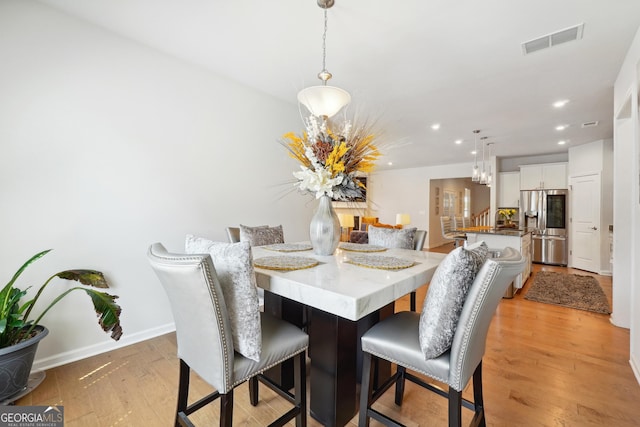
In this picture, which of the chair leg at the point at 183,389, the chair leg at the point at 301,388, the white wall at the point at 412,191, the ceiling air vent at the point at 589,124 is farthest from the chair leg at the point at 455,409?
the white wall at the point at 412,191

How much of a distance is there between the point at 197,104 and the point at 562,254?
749cm

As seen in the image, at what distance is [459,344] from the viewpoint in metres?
1.06

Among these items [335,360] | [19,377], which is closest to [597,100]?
[335,360]

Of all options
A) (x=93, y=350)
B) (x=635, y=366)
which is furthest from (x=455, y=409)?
(x=93, y=350)

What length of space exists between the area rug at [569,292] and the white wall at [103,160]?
422 cm

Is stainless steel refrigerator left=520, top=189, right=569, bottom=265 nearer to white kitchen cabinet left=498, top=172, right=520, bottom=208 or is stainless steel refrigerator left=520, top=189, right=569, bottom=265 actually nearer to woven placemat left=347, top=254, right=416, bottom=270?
white kitchen cabinet left=498, top=172, right=520, bottom=208

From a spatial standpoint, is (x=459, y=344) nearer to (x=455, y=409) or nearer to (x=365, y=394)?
(x=455, y=409)

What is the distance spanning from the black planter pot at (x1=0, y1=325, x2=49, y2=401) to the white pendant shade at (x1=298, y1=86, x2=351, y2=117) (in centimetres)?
233

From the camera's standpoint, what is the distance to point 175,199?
2717 mm

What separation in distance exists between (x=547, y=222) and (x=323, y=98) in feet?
21.9

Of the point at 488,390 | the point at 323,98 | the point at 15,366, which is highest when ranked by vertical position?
the point at 323,98

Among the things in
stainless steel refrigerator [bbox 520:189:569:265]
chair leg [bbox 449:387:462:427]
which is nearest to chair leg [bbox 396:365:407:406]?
chair leg [bbox 449:387:462:427]

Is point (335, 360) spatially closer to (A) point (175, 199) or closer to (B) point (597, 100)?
(A) point (175, 199)

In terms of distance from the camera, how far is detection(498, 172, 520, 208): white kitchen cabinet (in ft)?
22.7
